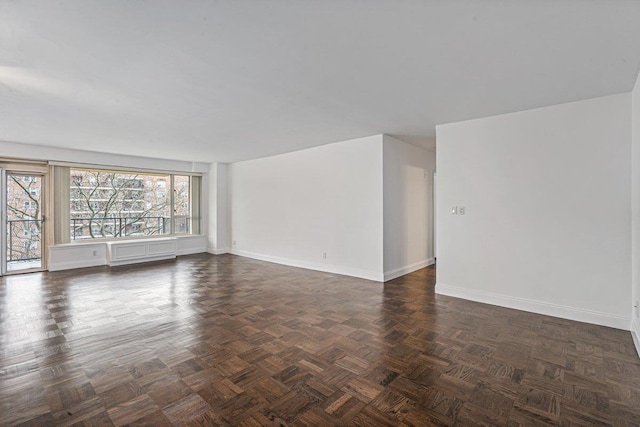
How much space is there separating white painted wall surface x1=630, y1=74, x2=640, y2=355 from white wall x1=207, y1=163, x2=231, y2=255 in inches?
296

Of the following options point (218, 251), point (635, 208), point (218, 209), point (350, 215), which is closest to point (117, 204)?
point (218, 209)

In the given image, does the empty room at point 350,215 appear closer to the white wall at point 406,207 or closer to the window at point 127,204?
the white wall at point 406,207

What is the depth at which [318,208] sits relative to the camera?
19.4ft

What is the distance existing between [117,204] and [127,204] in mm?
199

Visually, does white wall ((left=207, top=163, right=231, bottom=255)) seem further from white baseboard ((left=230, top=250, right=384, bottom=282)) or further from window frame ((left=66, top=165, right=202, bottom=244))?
white baseboard ((left=230, top=250, right=384, bottom=282))

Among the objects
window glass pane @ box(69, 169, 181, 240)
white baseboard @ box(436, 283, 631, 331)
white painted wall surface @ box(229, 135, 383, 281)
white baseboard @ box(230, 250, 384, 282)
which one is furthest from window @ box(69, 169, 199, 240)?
white baseboard @ box(436, 283, 631, 331)

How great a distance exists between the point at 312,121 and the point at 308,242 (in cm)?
265

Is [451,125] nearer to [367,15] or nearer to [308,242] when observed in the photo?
[367,15]

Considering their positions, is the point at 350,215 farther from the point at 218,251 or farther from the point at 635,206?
the point at 218,251

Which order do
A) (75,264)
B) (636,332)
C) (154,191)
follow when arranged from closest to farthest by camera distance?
(636,332) < (75,264) < (154,191)

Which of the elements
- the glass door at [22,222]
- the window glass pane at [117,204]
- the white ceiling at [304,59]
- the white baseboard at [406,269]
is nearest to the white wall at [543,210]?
the white ceiling at [304,59]

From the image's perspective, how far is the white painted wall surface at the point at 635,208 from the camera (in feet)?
8.99

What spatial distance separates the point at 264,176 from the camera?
7.07m

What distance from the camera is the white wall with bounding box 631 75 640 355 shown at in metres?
2.74
